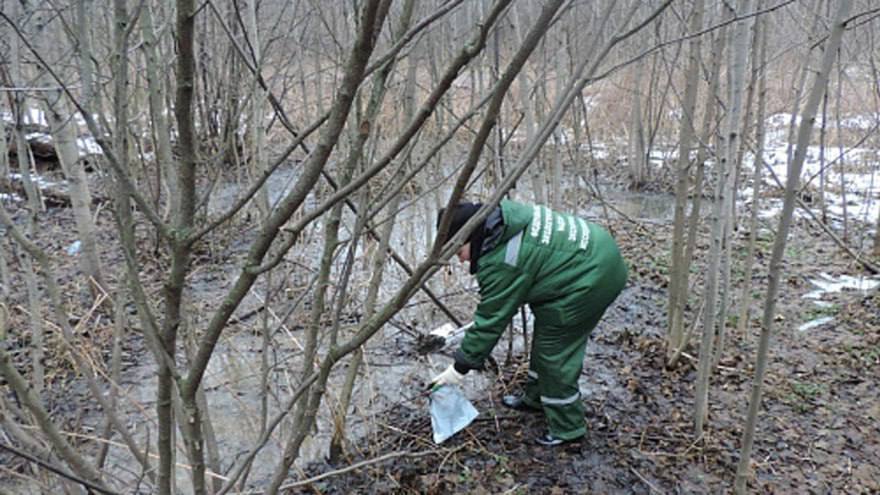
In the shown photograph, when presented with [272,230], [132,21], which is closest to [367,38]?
[272,230]

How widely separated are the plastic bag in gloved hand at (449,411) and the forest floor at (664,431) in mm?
75

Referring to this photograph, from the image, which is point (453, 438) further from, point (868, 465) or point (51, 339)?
point (51, 339)

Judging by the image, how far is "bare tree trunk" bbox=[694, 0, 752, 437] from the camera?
2584mm

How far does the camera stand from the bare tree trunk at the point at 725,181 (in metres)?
2.58

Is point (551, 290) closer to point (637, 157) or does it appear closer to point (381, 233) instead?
point (381, 233)

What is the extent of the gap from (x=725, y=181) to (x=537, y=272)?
0.91 meters

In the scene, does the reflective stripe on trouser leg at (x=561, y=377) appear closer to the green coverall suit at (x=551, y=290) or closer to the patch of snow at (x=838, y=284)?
the green coverall suit at (x=551, y=290)

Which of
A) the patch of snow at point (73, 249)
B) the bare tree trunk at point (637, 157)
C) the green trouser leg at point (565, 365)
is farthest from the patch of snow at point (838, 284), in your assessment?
the patch of snow at point (73, 249)

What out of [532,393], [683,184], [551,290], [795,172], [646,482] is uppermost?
[795,172]

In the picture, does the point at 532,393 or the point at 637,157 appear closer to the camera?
the point at 532,393

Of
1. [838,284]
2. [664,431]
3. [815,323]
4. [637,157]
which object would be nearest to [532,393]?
[664,431]

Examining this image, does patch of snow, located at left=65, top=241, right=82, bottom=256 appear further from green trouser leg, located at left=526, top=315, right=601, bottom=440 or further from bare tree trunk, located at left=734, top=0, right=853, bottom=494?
bare tree trunk, located at left=734, top=0, right=853, bottom=494

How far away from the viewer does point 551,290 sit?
10.2 feet

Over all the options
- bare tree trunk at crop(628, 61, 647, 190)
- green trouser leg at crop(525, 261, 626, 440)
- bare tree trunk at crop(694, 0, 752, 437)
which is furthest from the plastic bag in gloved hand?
bare tree trunk at crop(628, 61, 647, 190)
